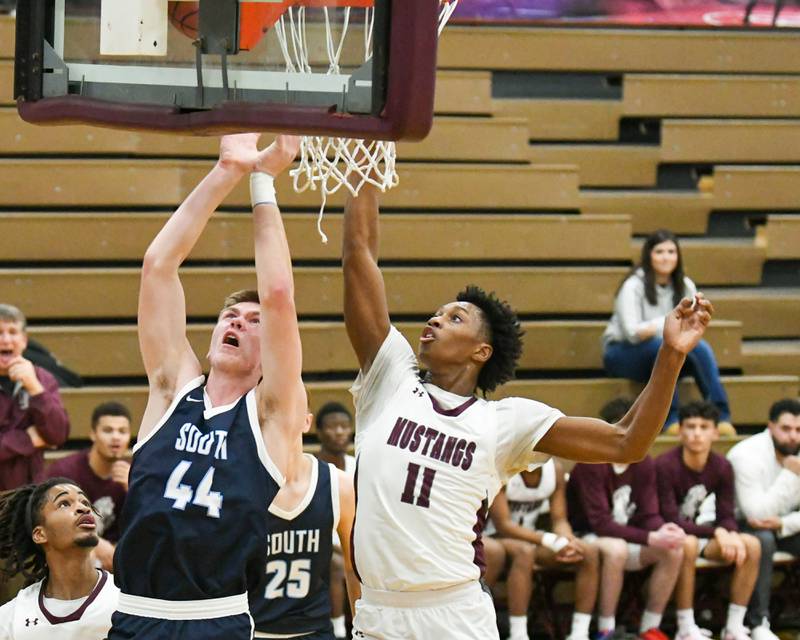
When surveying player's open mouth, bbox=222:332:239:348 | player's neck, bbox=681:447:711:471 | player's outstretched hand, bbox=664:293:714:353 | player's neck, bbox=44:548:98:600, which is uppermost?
player's outstretched hand, bbox=664:293:714:353

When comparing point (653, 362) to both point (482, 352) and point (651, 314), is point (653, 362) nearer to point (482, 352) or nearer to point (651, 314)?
point (651, 314)

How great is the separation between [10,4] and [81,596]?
18.8 ft

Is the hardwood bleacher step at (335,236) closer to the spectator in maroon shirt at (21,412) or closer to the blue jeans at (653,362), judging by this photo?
the blue jeans at (653,362)

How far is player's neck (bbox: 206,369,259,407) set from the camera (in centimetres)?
362

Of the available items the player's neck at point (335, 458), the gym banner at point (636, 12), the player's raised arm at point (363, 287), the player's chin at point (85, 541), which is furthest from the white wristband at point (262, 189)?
the gym banner at point (636, 12)

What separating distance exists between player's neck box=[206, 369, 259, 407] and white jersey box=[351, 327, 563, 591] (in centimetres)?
55

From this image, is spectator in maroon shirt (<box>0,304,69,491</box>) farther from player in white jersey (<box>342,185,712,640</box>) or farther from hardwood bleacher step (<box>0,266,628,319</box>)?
player in white jersey (<box>342,185,712,640</box>)

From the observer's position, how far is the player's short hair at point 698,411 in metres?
7.21

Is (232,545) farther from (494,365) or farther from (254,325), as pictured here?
(494,365)

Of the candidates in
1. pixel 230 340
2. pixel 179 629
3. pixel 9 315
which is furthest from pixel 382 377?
pixel 9 315

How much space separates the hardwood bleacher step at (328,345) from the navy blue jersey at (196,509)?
4275 millimetres

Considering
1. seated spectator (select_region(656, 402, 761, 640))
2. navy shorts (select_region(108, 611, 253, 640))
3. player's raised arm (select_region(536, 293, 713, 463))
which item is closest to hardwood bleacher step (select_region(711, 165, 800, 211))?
seated spectator (select_region(656, 402, 761, 640))

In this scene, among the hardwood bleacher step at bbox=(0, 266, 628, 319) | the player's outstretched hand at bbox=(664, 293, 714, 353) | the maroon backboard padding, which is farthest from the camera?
the hardwood bleacher step at bbox=(0, 266, 628, 319)

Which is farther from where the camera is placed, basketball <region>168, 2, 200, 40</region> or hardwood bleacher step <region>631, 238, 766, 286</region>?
hardwood bleacher step <region>631, 238, 766, 286</region>
